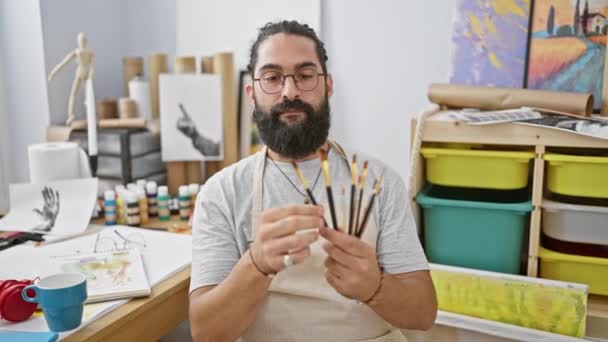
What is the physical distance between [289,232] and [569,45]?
3.71 feet

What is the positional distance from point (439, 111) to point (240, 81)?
2.36 feet

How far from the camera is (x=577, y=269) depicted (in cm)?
143

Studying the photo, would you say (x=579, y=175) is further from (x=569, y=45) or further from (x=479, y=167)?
(x=569, y=45)

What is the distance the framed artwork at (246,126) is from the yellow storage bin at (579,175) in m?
0.95

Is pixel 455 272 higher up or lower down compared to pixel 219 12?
lower down

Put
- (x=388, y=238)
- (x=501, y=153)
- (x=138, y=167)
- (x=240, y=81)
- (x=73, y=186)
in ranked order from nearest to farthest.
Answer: (x=388, y=238) → (x=501, y=153) → (x=73, y=186) → (x=138, y=167) → (x=240, y=81)

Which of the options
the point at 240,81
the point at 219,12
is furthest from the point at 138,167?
the point at 219,12

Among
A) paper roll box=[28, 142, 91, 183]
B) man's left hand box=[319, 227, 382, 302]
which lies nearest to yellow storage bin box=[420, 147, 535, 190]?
man's left hand box=[319, 227, 382, 302]

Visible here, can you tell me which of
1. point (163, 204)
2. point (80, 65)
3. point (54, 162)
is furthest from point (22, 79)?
point (163, 204)

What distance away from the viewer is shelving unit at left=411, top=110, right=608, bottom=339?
1.35 metres

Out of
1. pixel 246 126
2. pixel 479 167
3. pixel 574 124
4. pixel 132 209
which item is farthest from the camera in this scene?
pixel 246 126

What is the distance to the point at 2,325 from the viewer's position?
99 cm

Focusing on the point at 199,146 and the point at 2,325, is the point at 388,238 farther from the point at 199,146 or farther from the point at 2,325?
the point at 199,146

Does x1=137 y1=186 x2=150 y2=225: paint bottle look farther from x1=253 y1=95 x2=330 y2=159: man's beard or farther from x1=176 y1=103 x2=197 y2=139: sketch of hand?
x1=253 y1=95 x2=330 y2=159: man's beard
